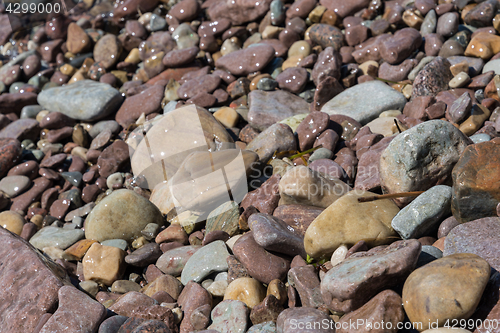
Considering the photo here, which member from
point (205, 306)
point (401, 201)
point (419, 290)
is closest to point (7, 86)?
point (205, 306)

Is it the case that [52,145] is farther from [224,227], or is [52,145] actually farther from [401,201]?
[401,201]

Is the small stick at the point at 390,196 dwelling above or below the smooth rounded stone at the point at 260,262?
above

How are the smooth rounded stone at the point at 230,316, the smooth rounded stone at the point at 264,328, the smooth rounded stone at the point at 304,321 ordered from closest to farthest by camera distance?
1. the smooth rounded stone at the point at 304,321
2. the smooth rounded stone at the point at 264,328
3. the smooth rounded stone at the point at 230,316

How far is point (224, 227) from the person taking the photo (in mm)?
3977

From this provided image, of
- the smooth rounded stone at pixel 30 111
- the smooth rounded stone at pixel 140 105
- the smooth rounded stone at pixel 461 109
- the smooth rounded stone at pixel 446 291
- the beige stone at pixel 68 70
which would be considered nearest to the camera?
the smooth rounded stone at pixel 446 291

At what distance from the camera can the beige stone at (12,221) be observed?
5.29 m

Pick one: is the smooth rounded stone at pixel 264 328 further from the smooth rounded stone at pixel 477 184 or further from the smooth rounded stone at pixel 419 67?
the smooth rounded stone at pixel 419 67

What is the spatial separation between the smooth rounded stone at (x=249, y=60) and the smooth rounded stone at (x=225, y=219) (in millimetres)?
2883

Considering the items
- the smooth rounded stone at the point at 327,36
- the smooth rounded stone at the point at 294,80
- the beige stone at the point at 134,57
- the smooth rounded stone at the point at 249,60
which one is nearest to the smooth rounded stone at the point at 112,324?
the smooth rounded stone at the point at 294,80

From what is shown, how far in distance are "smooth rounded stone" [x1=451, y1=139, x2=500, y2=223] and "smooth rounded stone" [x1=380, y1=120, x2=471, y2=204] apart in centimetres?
31

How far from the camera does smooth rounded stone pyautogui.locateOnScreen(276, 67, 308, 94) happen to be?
18.9 ft

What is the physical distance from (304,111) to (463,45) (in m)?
2.32

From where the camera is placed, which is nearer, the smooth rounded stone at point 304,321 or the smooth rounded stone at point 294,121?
Answer: the smooth rounded stone at point 304,321

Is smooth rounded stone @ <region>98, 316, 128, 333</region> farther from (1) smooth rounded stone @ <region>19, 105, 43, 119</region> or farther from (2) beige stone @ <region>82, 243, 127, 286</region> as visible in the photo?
(1) smooth rounded stone @ <region>19, 105, 43, 119</region>
